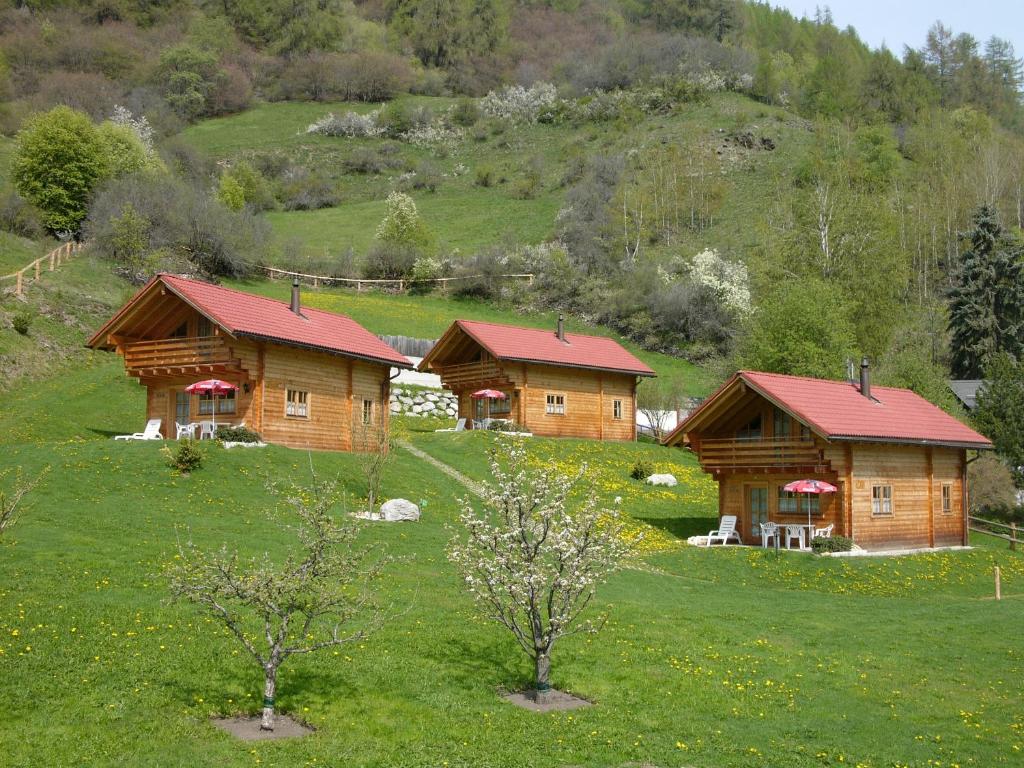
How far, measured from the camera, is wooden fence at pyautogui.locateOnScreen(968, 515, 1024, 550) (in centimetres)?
3641

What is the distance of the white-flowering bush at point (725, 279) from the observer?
236 ft

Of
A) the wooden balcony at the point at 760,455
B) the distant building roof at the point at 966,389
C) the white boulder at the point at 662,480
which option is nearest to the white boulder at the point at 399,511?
the wooden balcony at the point at 760,455

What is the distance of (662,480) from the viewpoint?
40.4 meters

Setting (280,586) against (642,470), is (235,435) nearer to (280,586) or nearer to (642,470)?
(642,470)

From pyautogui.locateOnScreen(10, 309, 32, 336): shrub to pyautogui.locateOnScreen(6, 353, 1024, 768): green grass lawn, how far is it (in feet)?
69.9

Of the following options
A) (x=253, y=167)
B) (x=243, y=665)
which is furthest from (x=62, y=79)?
(x=243, y=665)

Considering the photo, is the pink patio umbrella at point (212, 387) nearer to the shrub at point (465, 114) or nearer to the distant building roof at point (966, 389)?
the distant building roof at point (966, 389)

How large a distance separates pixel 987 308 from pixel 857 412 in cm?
3258

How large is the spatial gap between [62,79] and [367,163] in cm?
3901

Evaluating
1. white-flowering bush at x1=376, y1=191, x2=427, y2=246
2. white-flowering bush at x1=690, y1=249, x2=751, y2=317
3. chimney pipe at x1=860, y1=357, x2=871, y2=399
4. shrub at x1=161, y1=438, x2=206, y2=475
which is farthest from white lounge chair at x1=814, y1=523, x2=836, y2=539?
white-flowering bush at x1=376, y1=191, x2=427, y2=246

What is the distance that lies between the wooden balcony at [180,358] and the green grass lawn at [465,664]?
18.8 ft

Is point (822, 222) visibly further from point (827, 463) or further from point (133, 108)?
point (133, 108)

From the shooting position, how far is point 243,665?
49.6 feet

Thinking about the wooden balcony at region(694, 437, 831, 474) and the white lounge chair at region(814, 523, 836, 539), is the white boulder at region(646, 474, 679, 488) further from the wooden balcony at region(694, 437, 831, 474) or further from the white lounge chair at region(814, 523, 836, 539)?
the white lounge chair at region(814, 523, 836, 539)
